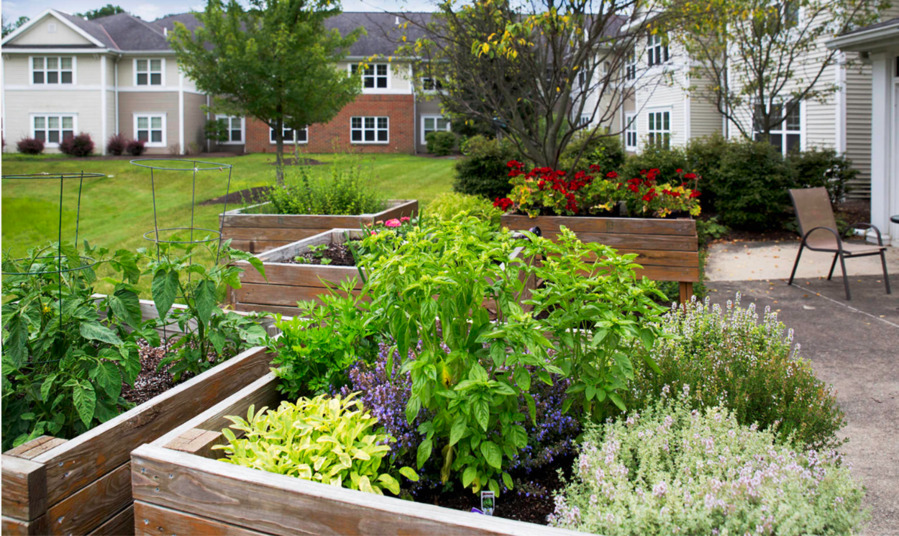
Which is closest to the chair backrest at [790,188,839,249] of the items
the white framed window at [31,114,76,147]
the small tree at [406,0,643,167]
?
the small tree at [406,0,643,167]

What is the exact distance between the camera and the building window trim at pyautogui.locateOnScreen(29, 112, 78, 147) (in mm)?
27484

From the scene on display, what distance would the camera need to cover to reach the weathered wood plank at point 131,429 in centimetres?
204

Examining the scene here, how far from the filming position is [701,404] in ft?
8.25

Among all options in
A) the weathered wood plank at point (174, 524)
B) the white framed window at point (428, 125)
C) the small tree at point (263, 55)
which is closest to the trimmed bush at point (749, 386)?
the weathered wood plank at point (174, 524)

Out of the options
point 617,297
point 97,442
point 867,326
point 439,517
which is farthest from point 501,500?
point 867,326

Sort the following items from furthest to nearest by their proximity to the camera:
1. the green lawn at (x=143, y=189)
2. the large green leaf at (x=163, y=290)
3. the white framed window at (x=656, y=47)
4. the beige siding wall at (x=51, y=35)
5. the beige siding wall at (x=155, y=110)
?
the beige siding wall at (x=155, y=110), the beige siding wall at (x=51, y=35), the green lawn at (x=143, y=189), the white framed window at (x=656, y=47), the large green leaf at (x=163, y=290)

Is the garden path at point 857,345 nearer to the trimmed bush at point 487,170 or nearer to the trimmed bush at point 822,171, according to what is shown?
the trimmed bush at point 822,171

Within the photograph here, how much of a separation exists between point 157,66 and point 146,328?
Result: 2913 centimetres

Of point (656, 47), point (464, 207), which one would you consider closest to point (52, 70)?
point (656, 47)

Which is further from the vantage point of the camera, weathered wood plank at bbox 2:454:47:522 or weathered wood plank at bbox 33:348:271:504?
weathered wood plank at bbox 33:348:271:504

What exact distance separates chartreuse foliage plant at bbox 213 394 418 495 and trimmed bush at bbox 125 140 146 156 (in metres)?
26.5

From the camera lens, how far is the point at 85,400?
7.39 feet

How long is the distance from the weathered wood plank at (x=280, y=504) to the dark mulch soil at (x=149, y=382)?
0.90 meters

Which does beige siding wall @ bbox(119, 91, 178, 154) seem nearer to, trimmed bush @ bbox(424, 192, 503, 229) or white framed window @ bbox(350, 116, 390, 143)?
→ white framed window @ bbox(350, 116, 390, 143)
